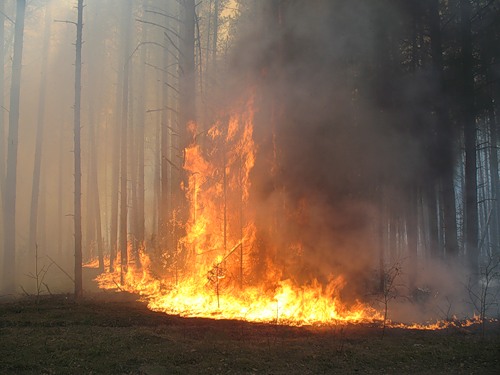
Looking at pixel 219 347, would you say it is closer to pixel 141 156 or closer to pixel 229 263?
pixel 229 263

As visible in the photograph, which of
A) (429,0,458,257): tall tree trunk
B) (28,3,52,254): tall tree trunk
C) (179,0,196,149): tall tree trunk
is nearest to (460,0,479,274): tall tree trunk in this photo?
(429,0,458,257): tall tree trunk

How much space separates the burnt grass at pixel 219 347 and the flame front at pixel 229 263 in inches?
38.1

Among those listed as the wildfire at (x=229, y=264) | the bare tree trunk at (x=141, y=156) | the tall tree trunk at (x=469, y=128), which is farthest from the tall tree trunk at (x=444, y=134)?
the bare tree trunk at (x=141, y=156)

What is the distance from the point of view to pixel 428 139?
12.0m

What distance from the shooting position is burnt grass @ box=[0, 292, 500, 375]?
535 cm

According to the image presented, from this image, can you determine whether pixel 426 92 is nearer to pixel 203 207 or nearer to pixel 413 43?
pixel 413 43

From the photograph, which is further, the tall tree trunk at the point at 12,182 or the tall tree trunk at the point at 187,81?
the tall tree trunk at the point at 12,182

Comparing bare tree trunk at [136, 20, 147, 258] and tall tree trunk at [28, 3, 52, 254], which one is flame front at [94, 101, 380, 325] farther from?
tall tree trunk at [28, 3, 52, 254]

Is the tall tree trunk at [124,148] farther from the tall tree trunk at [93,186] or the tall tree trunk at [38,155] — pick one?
the tall tree trunk at [93,186]

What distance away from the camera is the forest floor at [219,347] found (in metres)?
5.35

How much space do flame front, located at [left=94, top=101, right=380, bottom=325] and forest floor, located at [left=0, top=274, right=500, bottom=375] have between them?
0.98m

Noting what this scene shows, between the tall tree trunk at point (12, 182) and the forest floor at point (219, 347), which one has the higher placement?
the tall tree trunk at point (12, 182)

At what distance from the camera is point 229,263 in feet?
35.2

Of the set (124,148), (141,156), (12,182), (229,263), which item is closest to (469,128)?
(229,263)
